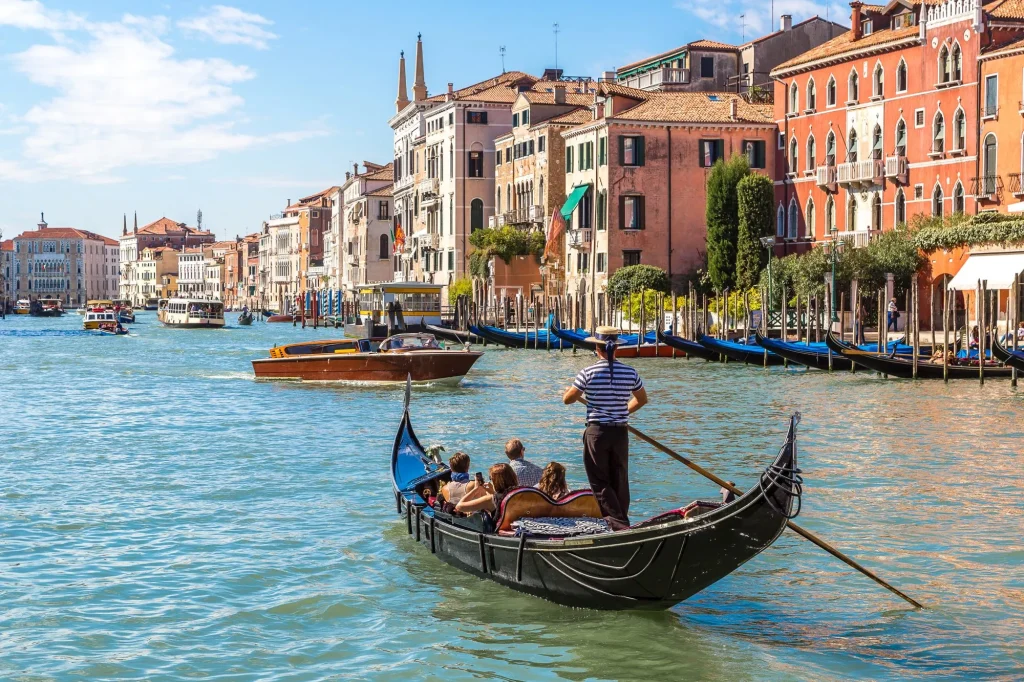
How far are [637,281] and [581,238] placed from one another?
338cm

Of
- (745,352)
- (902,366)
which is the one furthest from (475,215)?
(902,366)

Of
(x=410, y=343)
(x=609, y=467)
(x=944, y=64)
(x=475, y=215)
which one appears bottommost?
(x=609, y=467)

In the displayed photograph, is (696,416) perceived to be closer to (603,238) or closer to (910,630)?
(910,630)

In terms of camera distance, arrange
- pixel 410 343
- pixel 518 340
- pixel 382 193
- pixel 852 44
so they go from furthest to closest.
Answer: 1. pixel 382 193
2. pixel 518 340
3. pixel 852 44
4. pixel 410 343

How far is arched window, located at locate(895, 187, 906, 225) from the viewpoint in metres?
29.1

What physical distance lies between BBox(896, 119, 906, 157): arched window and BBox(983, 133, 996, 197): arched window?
2719 mm

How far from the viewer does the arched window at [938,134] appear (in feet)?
90.8

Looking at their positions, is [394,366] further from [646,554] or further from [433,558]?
[646,554]

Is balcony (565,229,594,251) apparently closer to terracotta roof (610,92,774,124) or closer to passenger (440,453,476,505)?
terracotta roof (610,92,774,124)

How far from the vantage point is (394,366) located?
21.3m

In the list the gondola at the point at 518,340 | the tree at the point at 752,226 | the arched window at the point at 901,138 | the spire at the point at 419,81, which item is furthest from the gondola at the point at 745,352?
the spire at the point at 419,81

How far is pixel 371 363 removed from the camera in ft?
69.5

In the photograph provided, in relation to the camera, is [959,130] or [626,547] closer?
[626,547]

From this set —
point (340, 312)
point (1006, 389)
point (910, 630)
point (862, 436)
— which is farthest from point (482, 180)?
point (910, 630)
